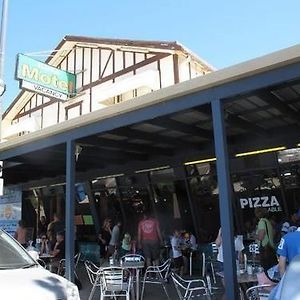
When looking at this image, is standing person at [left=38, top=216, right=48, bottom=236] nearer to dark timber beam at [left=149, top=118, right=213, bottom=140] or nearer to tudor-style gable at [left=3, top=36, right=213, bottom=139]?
tudor-style gable at [left=3, top=36, right=213, bottom=139]

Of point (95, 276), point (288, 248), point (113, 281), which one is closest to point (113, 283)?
point (113, 281)

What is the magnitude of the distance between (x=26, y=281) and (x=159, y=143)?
21.7ft

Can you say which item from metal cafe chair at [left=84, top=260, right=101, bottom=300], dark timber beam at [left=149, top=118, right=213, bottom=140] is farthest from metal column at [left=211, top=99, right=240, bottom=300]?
metal cafe chair at [left=84, top=260, right=101, bottom=300]

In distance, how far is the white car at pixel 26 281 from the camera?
423 cm

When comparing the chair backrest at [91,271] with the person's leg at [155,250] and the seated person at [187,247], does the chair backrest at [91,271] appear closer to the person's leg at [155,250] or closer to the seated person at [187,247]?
the person's leg at [155,250]

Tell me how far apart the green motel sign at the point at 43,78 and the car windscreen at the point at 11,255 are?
7.77m

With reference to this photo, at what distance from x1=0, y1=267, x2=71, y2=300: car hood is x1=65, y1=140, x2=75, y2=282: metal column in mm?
3068

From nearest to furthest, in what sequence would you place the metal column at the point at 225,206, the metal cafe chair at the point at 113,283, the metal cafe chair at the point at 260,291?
the metal cafe chair at the point at 260,291, the metal column at the point at 225,206, the metal cafe chair at the point at 113,283

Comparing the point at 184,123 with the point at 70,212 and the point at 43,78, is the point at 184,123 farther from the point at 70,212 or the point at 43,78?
the point at 43,78

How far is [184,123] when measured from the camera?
8.73 meters

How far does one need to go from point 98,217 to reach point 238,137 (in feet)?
21.2

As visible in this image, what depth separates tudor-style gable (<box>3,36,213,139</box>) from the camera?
16.2 m

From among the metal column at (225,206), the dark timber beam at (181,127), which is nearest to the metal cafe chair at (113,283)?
the metal column at (225,206)

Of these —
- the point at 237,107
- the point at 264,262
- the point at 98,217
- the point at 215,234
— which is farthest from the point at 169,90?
the point at 98,217
